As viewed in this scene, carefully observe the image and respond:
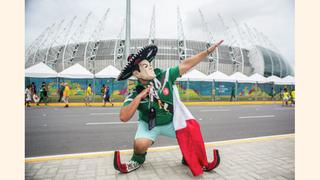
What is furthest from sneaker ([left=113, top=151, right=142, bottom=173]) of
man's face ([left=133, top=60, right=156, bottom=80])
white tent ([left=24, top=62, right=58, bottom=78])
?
white tent ([left=24, top=62, right=58, bottom=78])

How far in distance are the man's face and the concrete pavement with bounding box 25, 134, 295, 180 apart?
110cm

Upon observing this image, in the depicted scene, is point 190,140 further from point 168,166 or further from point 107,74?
point 107,74

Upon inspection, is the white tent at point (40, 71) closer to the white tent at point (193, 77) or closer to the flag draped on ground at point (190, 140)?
the white tent at point (193, 77)

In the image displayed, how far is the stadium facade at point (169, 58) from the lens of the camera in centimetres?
3048

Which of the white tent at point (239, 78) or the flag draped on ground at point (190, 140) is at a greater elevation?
the white tent at point (239, 78)

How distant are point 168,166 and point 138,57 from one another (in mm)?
1389

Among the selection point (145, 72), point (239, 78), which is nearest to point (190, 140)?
point (145, 72)

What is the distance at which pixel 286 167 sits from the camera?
264cm

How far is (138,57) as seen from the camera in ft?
7.88

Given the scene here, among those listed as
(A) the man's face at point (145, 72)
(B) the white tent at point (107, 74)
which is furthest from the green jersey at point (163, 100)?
(B) the white tent at point (107, 74)

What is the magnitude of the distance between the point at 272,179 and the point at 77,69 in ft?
46.5

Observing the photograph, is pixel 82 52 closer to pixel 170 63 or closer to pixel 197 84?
pixel 170 63

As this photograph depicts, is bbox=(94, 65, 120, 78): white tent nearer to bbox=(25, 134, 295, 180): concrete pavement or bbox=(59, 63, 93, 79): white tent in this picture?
bbox=(59, 63, 93, 79): white tent

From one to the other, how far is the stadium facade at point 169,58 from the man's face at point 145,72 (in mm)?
25740
